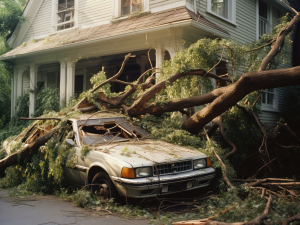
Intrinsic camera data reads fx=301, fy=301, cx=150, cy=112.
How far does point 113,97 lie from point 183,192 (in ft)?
11.7

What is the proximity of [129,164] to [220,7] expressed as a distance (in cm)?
967

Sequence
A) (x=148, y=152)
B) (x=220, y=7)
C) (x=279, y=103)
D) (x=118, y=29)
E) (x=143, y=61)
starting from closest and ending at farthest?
(x=148, y=152) → (x=118, y=29) → (x=220, y=7) → (x=143, y=61) → (x=279, y=103)

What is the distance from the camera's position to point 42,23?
15.1 m

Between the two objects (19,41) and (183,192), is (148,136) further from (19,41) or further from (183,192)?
(19,41)

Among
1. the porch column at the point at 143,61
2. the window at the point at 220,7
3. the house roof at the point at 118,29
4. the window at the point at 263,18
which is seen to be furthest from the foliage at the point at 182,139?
the window at the point at 263,18

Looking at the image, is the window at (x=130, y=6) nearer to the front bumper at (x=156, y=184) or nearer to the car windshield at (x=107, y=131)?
the car windshield at (x=107, y=131)

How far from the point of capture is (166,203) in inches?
190

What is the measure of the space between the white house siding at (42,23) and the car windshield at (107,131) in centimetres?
1018

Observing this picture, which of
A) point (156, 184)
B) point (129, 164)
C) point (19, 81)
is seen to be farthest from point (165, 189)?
point (19, 81)

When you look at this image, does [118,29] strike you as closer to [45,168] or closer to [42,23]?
[42,23]

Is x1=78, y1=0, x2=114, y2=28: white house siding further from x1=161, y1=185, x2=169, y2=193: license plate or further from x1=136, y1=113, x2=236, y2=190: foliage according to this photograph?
x1=161, y1=185, x2=169, y2=193: license plate

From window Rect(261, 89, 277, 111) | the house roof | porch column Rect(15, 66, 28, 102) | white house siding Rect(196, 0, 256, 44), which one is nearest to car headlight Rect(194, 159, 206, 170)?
the house roof

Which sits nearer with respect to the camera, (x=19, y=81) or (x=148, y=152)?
(x=148, y=152)

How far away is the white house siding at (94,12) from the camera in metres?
12.3
